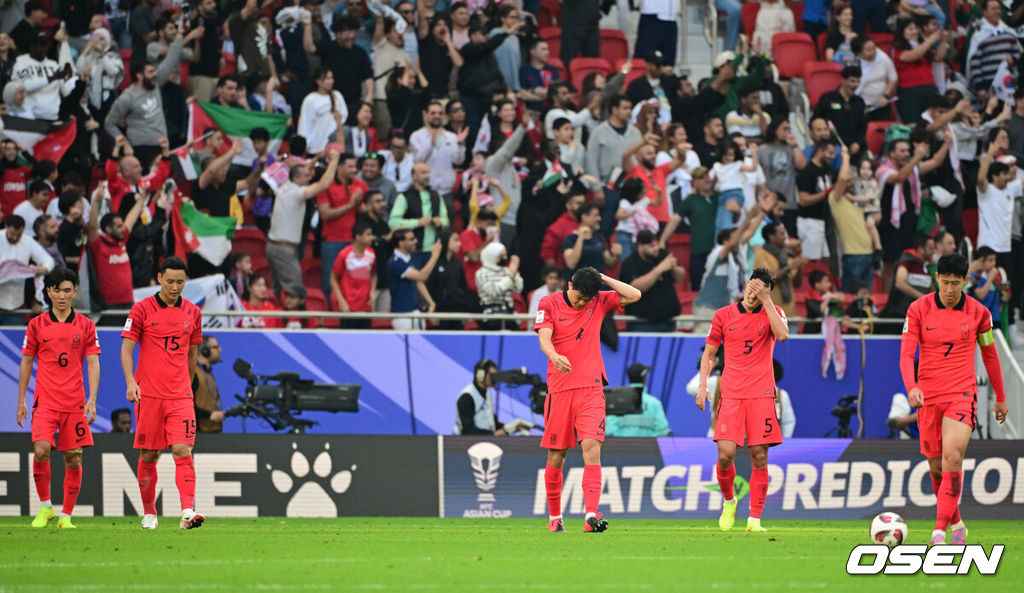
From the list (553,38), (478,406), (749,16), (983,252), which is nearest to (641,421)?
(478,406)

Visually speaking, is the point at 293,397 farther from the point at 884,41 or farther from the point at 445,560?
the point at 884,41

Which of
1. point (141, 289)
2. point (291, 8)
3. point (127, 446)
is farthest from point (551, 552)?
point (291, 8)

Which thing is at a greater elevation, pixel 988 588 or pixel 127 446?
pixel 988 588

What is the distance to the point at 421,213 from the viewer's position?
19531 millimetres

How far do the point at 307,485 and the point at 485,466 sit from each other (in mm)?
2115

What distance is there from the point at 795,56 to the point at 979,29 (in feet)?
9.96

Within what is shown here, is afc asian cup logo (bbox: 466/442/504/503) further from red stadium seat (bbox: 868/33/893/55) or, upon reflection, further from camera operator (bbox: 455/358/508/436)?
red stadium seat (bbox: 868/33/893/55)

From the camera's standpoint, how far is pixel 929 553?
9.98 metres

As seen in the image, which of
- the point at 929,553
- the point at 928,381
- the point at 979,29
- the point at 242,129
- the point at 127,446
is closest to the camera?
the point at 929,553

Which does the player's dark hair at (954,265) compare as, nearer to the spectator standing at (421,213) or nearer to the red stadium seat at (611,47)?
the spectator standing at (421,213)

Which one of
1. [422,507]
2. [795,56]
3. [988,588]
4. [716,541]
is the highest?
[795,56]

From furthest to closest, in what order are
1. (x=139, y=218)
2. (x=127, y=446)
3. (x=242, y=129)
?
(x=242, y=129)
(x=139, y=218)
(x=127, y=446)

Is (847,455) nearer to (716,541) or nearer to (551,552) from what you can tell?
(716,541)

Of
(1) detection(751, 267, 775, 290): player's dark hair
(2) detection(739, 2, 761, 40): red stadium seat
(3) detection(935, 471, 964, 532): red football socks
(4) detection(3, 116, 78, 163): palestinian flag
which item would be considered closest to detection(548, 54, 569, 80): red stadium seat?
(2) detection(739, 2, 761, 40): red stadium seat
